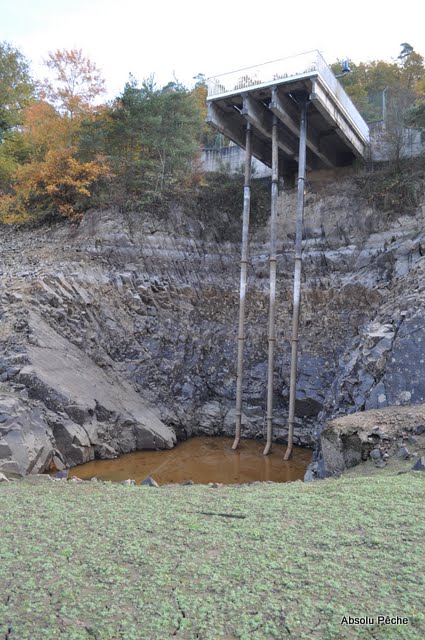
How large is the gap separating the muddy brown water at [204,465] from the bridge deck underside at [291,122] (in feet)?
29.2

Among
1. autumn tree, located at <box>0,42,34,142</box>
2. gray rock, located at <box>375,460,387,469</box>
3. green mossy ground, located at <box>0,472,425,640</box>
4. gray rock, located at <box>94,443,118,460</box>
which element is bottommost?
gray rock, located at <box>94,443,118,460</box>

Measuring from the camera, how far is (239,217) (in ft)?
53.1

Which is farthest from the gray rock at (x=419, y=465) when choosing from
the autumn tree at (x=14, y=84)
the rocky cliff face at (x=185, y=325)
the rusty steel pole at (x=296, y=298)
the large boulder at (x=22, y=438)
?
the autumn tree at (x=14, y=84)

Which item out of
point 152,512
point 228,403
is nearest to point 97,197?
point 228,403

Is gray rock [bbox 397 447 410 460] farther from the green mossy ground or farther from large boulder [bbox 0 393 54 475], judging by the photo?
large boulder [bbox 0 393 54 475]

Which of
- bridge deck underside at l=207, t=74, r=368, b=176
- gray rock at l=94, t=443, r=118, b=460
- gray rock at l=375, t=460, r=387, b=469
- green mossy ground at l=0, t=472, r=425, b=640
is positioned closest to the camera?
green mossy ground at l=0, t=472, r=425, b=640

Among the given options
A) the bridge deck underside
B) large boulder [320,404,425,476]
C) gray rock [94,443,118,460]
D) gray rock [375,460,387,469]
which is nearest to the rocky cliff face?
gray rock [94,443,118,460]

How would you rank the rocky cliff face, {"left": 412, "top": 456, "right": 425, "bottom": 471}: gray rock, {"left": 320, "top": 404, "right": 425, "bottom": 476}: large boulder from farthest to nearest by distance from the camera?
the rocky cliff face
{"left": 320, "top": 404, "right": 425, "bottom": 476}: large boulder
{"left": 412, "top": 456, "right": 425, "bottom": 471}: gray rock

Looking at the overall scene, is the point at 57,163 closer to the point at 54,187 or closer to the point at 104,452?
the point at 54,187

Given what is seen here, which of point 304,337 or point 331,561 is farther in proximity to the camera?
point 304,337

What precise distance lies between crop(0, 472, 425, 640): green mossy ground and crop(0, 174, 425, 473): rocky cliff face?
15.5 feet

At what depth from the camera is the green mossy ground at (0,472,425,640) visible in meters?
2.57

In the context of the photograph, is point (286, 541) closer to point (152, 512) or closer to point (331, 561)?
point (331, 561)

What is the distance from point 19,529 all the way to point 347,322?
1062 centimetres
